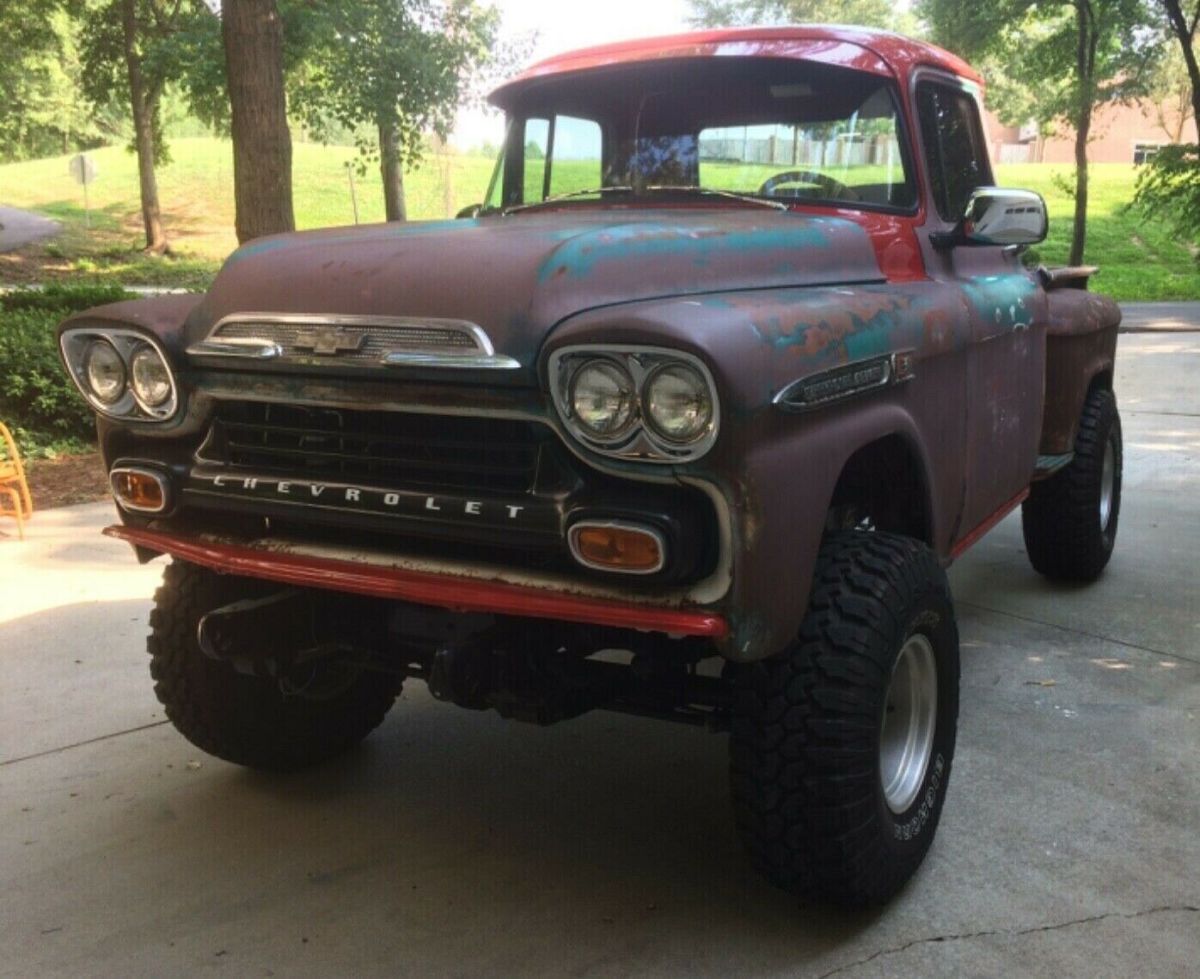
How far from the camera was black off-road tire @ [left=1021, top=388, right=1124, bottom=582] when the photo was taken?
194 inches

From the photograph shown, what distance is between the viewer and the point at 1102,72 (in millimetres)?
21812

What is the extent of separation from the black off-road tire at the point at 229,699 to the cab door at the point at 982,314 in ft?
6.49

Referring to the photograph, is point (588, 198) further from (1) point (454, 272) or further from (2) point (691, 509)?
(2) point (691, 509)

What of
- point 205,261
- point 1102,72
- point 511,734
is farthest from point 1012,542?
point 205,261

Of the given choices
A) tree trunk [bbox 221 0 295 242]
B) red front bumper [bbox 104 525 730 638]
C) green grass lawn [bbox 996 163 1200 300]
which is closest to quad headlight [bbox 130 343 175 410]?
red front bumper [bbox 104 525 730 638]

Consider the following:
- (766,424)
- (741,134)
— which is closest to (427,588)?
(766,424)

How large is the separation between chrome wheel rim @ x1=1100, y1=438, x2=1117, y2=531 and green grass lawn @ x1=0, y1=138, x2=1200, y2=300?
546 inches

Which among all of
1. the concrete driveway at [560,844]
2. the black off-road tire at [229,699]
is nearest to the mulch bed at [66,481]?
the concrete driveway at [560,844]

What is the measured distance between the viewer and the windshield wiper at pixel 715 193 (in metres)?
3.42

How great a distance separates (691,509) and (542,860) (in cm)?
127

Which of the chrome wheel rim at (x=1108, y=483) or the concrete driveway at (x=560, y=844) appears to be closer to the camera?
the concrete driveway at (x=560, y=844)

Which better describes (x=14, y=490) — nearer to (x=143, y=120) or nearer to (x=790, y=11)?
(x=143, y=120)

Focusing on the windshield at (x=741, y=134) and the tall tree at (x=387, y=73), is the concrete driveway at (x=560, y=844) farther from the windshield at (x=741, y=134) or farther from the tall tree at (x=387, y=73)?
the tall tree at (x=387, y=73)

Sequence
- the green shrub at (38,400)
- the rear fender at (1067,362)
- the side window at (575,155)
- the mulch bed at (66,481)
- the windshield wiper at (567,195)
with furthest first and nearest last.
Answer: the green shrub at (38,400)
the mulch bed at (66,481)
the rear fender at (1067,362)
the side window at (575,155)
the windshield wiper at (567,195)
